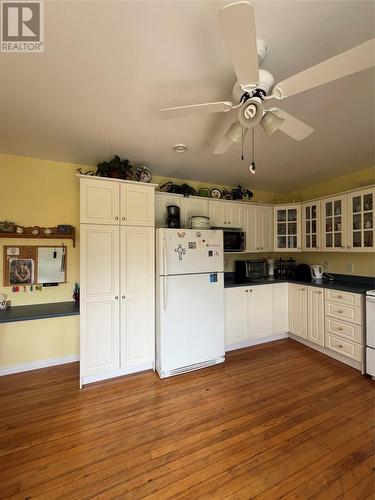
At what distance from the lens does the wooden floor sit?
1.30 meters

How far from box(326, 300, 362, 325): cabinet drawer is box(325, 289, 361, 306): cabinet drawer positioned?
45mm

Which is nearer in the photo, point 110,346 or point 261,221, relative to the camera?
point 110,346

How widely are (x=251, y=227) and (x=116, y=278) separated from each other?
7.44 feet

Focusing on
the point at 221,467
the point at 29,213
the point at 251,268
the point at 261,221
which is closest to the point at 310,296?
the point at 251,268

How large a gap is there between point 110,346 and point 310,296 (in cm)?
264

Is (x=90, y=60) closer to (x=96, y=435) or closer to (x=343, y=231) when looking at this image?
(x=96, y=435)

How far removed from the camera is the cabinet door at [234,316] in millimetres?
2914

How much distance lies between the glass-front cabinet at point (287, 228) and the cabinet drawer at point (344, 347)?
1.39 metres

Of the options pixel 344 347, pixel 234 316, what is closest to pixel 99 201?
pixel 234 316

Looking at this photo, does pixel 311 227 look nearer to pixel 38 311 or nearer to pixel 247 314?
pixel 247 314

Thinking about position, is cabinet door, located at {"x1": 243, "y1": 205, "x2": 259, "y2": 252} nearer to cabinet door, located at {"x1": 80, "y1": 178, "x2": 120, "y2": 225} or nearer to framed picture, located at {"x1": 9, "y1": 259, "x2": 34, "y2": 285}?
cabinet door, located at {"x1": 80, "y1": 178, "x2": 120, "y2": 225}

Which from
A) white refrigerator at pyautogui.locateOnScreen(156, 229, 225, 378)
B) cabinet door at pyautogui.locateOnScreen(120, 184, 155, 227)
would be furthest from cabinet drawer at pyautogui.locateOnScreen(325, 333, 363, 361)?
cabinet door at pyautogui.locateOnScreen(120, 184, 155, 227)

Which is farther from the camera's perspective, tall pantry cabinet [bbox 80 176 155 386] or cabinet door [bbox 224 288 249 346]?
cabinet door [bbox 224 288 249 346]

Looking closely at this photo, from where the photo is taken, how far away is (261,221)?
3611 mm
